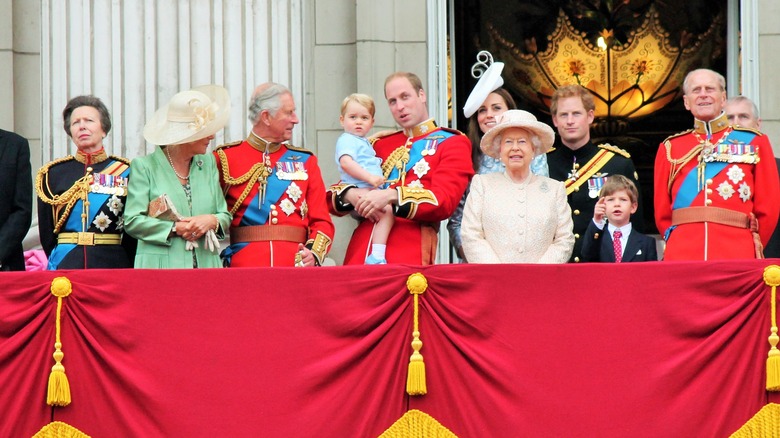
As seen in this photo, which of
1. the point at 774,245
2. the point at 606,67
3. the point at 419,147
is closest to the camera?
the point at 419,147

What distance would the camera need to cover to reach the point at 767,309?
8.11 m

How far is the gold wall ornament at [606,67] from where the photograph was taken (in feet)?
47.3

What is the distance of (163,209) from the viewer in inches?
351

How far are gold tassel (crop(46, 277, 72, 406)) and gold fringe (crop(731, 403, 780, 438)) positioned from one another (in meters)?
3.24

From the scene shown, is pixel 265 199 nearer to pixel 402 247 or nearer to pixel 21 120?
pixel 402 247

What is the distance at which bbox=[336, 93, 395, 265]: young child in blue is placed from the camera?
9.30 metres

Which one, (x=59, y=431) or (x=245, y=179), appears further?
(x=245, y=179)

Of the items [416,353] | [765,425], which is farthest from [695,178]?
[416,353]

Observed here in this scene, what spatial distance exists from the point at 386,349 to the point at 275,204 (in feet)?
4.61

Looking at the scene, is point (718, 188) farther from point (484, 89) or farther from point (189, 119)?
point (189, 119)

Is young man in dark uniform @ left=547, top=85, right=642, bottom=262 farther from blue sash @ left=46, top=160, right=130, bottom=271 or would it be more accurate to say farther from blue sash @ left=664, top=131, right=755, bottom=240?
blue sash @ left=46, top=160, right=130, bottom=271

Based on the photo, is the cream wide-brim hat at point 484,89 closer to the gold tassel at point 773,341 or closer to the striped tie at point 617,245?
the striped tie at point 617,245

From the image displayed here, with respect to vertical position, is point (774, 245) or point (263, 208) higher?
point (263, 208)

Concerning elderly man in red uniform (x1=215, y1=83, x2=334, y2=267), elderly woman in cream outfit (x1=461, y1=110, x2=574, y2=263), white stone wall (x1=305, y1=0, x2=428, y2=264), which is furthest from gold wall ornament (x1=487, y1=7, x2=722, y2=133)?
elderly woman in cream outfit (x1=461, y1=110, x2=574, y2=263)
